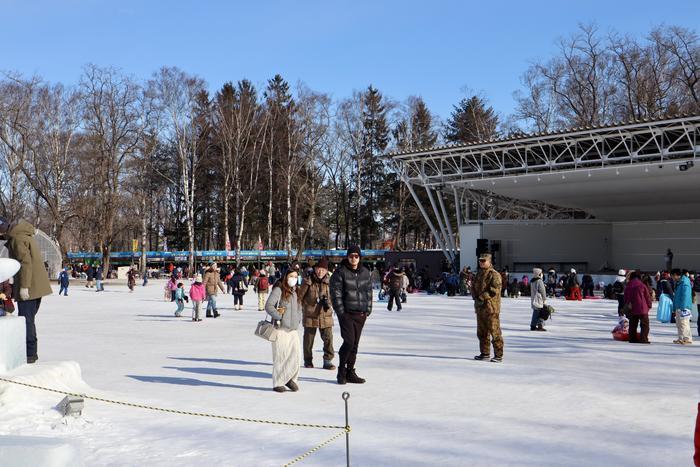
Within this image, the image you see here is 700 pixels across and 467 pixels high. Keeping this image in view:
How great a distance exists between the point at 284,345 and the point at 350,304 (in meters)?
0.87

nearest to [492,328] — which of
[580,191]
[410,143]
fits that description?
[580,191]

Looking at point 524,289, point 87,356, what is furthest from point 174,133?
point 87,356

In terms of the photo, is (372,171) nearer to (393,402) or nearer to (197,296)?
(197,296)

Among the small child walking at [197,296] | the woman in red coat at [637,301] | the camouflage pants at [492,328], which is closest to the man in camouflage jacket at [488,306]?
the camouflage pants at [492,328]

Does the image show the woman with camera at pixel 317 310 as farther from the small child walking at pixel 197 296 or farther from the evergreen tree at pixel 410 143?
the evergreen tree at pixel 410 143

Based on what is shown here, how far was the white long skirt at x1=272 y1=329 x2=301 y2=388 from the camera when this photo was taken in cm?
707

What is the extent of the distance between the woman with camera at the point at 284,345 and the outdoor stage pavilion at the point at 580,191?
68.4 ft

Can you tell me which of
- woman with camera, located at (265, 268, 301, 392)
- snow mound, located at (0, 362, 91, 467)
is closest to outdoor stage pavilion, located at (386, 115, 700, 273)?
woman with camera, located at (265, 268, 301, 392)

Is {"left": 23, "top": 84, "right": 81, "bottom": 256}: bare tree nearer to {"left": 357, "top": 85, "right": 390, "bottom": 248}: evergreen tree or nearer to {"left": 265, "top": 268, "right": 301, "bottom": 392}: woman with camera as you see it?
{"left": 357, "top": 85, "right": 390, "bottom": 248}: evergreen tree

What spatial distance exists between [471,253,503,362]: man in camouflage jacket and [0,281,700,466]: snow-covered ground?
0.38m

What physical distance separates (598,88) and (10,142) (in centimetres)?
3641

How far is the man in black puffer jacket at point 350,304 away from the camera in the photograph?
742 cm

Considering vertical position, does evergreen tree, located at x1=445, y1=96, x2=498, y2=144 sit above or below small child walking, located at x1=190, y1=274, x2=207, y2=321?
above

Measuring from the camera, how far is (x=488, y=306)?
29.8ft
